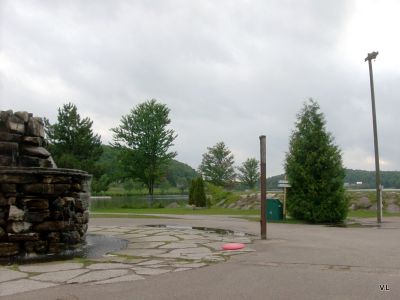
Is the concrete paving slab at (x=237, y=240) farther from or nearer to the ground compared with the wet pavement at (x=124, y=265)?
farther from the ground

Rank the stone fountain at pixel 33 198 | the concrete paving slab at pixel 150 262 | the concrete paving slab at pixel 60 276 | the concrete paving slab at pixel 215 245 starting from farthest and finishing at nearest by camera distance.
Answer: the concrete paving slab at pixel 215 245
the stone fountain at pixel 33 198
the concrete paving slab at pixel 150 262
the concrete paving slab at pixel 60 276

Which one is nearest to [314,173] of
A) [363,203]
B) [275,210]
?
[275,210]

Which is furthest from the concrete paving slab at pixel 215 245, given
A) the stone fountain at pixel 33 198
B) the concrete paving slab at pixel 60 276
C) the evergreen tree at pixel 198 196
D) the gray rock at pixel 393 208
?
the evergreen tree at pixel 198 196

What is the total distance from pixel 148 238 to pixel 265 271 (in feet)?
17.4

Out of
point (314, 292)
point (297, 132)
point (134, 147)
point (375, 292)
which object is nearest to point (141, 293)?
point (314, 292)

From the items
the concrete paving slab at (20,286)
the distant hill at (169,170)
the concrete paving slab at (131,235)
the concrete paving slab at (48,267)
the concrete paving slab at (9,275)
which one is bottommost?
the concrete paving slab at (20,286)

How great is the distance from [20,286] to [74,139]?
41505 millimetres

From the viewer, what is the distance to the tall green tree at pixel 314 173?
18859 mm

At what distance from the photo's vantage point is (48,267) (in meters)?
7.19

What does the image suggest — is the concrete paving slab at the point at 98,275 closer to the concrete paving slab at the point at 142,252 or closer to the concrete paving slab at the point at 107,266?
the concrete paving slab at the point at 107,266

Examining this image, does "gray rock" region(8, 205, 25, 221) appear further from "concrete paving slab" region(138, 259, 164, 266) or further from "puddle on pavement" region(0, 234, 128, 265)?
"concrete paving slab" region(138, 259, 164, 266)

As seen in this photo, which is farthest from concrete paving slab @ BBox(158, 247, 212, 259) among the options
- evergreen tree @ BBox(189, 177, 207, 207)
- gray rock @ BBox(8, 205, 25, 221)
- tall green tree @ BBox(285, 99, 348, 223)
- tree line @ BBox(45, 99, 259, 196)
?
tree line @ BBox(45, 99, 259, 196)

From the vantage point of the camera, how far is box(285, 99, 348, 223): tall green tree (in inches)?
742

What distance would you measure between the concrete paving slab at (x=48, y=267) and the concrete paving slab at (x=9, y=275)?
0.21 metres
